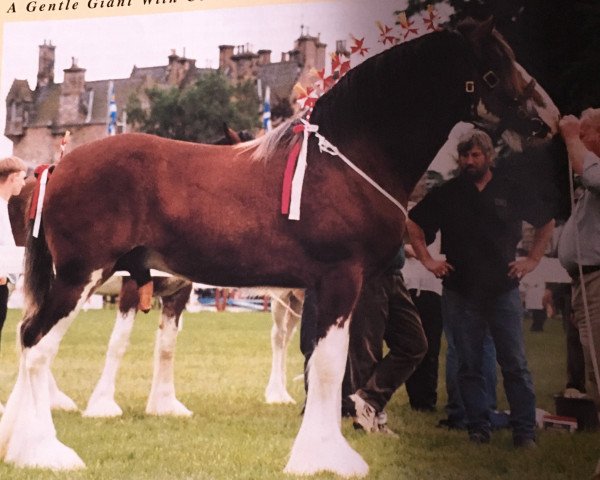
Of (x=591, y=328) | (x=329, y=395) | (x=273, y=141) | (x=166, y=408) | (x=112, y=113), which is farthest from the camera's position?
(x=112, y=113)

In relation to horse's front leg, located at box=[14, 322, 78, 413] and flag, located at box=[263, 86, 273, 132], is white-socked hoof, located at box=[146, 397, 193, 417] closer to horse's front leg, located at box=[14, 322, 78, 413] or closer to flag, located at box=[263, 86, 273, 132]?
horse's front leg, located at box=[14, 322, 78, 413]

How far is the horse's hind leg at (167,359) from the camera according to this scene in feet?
9.68

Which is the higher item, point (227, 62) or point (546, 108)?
point (227, 62)

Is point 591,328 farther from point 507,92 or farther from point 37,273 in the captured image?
point 37,273

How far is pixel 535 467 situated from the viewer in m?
2.59

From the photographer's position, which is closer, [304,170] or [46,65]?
[304,170]

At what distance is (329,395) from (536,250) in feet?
2.78

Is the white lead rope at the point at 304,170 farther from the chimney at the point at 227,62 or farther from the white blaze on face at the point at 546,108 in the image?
the white blaze on face at the point at 546,108

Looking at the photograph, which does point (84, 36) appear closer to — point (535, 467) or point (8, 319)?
point (8, 319)

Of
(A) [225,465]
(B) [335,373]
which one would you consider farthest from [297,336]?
(A) [225,465]

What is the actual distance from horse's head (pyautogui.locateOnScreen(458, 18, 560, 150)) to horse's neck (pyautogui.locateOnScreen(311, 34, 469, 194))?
64 millimetres

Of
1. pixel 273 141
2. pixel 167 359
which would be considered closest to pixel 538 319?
pixel 273 141

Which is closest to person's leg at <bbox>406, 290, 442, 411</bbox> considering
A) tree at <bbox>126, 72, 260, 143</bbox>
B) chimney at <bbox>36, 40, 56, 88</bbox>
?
tree at <bbox>126, 72, 260, 143</bbox>

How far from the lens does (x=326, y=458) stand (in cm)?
265
